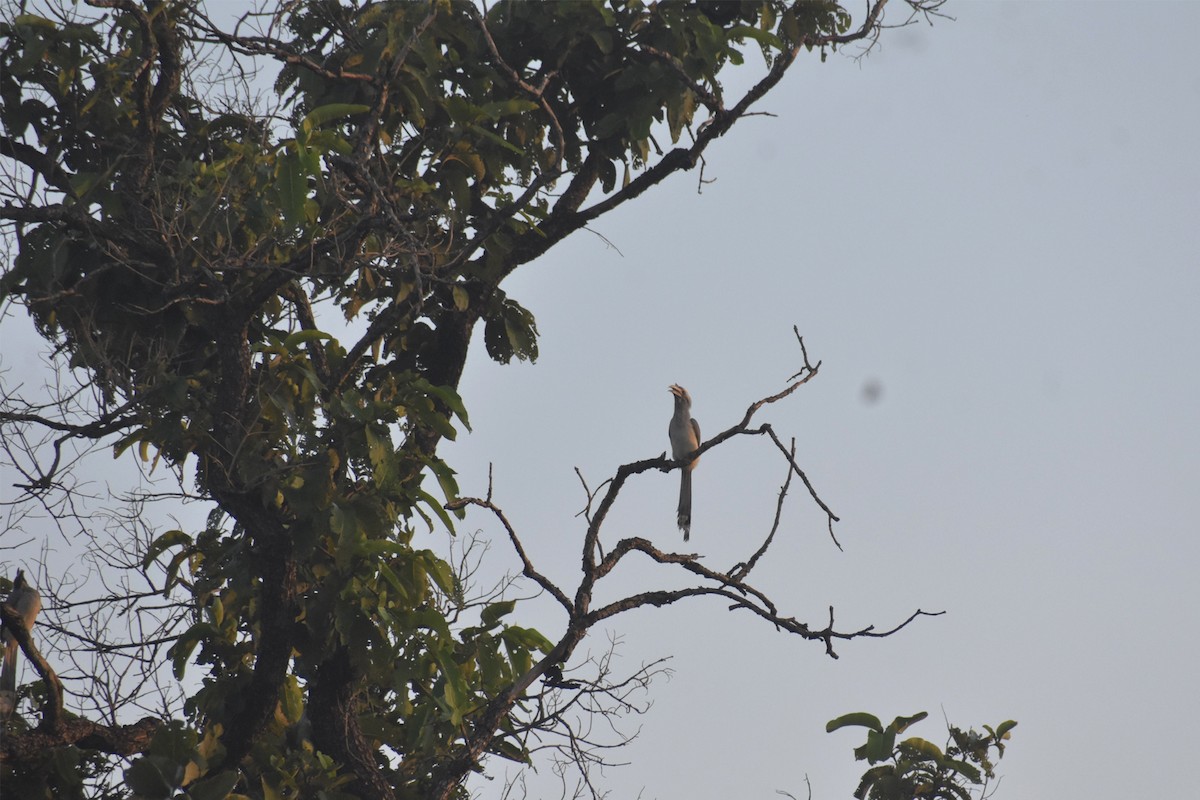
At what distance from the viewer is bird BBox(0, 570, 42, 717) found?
A: 564 centimetres

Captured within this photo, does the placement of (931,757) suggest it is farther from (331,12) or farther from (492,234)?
(331,12)

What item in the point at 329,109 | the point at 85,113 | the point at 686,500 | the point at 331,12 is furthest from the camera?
the point at 686,500

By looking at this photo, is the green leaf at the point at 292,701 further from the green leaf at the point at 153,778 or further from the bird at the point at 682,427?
the bird at the point at 682,427

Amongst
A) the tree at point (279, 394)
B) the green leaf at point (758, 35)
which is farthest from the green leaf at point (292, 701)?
the green leaf at point (758, 35)

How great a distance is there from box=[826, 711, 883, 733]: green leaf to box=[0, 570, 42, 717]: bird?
375 cm

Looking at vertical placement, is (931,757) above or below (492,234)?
below

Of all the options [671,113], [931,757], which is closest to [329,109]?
[671,113]

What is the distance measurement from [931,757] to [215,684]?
139 inches

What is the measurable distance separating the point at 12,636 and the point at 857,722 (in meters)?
4.01

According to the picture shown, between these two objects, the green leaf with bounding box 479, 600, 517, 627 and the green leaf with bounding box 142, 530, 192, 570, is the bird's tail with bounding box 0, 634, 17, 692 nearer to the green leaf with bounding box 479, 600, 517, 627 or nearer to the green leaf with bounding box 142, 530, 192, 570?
the green leaf with bounding box 142, 530, 192, 570

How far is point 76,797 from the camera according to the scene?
229 inches

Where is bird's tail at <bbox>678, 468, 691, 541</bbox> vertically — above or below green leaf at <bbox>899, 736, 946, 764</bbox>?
above

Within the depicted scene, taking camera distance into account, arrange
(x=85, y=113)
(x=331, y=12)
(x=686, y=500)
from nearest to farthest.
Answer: (x=85, y=113) → (x=331, y=12) → (x=686, y=500)

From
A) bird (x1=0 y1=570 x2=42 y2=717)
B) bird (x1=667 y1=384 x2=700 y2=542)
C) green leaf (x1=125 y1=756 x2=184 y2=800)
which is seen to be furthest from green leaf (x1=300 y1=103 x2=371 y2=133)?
bird (x1=667 y1=384 x2=700 y2=542)
